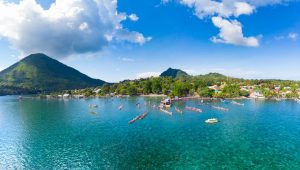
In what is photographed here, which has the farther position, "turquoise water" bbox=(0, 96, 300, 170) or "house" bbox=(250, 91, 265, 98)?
"house" bbox=(250, 91, 265, 98)

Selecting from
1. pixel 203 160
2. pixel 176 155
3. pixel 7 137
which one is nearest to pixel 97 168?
pixel 176 155

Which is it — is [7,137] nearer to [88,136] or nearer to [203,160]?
[88,136]

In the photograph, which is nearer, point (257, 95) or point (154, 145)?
point (154, 145)

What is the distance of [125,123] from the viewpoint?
85.6 meters

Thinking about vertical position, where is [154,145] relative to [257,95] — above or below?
below

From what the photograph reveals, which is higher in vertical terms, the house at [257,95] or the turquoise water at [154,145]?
the house at [257,95]

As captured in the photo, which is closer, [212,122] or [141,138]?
[141,138]

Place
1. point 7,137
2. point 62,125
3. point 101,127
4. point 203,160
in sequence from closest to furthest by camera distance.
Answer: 1. point 203,160
2. point 7,137
3. point 101,127
4. point 62,125

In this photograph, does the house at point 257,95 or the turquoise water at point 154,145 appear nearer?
the turquoise water at point 154,145

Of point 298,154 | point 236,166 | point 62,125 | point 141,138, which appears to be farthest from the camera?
point 62,125

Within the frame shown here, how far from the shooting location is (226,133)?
6712 cm

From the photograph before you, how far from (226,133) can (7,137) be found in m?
66.3

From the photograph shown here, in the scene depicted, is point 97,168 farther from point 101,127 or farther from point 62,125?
point 62,125

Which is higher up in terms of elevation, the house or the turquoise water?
the house
